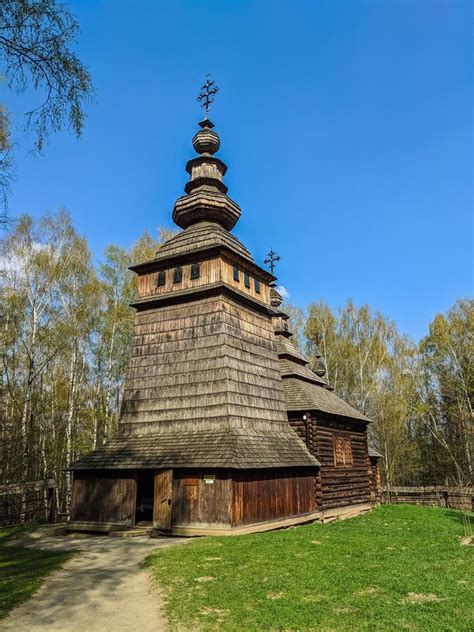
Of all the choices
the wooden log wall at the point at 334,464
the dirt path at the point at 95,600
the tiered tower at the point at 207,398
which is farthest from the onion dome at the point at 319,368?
the dirt path at the point at 95,600

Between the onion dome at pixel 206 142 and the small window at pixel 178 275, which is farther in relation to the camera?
the onion dome at pixel 206 142

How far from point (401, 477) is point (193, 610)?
119 ft

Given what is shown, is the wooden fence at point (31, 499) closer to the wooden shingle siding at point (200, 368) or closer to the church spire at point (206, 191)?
the wooden shingle siding at point (200, 368)

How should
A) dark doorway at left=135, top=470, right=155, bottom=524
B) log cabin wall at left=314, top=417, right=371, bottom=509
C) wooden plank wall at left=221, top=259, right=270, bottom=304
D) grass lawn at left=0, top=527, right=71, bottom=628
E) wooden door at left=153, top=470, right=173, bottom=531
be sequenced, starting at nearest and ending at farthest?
grass lawn at left=0, top=527, right=71, bottom=628 → wooden door at left=153, top=470, right=173, bottom=531 → dark doorway at left=135, top=470, right=155, bottom=524 → wooden plank wall at left=221, top=259, right=270, bottom=304 → log cabin wall at left=314, top=417, right=371, bottom=509

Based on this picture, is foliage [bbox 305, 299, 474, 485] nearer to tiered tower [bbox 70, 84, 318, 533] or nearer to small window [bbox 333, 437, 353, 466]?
small window [bbox 333, 437, 353, 466]

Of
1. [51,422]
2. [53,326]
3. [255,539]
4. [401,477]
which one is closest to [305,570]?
[255,539]

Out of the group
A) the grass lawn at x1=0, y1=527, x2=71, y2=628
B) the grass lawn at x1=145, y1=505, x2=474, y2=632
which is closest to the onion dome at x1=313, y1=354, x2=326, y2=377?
the grass lawn at x1=145, y1=505, x2=474, y2=632

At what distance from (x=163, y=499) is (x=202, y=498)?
120 centimetres

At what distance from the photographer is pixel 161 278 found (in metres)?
18.1

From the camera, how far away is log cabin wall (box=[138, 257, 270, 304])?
16.9m

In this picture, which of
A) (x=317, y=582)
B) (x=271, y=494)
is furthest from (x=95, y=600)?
(x=271, y=494)

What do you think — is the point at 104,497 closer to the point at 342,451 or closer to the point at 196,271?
the point at 196,271

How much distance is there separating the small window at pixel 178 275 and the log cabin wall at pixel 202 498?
23.2 ft

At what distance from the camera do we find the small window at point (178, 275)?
17.6 meters
